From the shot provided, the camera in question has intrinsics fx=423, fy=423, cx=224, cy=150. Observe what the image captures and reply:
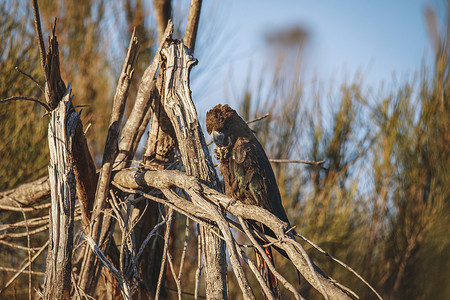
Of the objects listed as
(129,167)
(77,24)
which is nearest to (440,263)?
(129,167)

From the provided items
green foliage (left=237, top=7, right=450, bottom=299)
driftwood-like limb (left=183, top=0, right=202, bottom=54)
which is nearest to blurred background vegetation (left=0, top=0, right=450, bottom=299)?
green foliage (left=237, top=7, right=450, bottom=299)

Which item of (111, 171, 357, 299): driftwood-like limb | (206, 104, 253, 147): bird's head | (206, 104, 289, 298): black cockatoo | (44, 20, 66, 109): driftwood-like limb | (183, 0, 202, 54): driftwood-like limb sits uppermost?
(183, 0, 202, 54): driftwood-like limb

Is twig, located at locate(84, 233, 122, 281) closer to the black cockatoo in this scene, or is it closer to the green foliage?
the black cockatoo

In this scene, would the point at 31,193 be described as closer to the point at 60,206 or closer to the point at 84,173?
the point at 84,173

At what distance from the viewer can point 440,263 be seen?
4.06 meters

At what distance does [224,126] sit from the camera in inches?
84.0

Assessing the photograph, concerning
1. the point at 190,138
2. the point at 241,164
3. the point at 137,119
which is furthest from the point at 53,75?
the point at 241,164

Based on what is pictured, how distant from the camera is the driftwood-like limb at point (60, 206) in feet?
5.40

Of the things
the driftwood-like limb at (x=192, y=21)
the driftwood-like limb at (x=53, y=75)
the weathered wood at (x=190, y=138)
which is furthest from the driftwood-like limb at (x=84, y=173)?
the driftwood-like limb at (x=192, y=21)

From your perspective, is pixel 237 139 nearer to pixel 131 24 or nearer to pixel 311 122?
pixel 311 122

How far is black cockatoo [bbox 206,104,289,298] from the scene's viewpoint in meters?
2.02

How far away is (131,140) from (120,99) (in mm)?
223

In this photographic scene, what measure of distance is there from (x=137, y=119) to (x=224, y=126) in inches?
17.7

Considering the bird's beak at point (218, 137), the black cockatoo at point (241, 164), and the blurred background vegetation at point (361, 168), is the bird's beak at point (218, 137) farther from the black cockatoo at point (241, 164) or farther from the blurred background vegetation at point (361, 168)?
the blurred background vegetation at point (361, 168)
